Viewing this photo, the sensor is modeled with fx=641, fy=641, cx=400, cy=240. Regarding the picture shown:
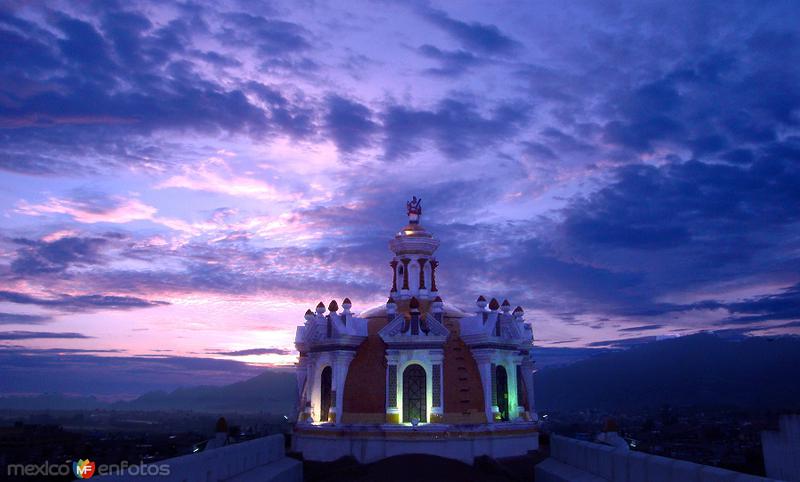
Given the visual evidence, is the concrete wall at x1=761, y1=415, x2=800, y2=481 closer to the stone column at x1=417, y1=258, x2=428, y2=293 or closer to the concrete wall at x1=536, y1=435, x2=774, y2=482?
the concrete wall at x1=536, y1=435, x2=774, y2=482

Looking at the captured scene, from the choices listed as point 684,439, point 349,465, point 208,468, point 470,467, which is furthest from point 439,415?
point 684,439

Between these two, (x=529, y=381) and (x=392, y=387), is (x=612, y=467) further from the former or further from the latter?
(x=529, y=381)

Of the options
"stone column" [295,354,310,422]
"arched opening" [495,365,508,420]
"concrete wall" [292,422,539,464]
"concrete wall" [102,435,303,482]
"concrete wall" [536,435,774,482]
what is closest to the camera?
"concrete wall" [536,435,774,482]

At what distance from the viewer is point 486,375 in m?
27.6

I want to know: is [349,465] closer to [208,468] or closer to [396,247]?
[208,468]

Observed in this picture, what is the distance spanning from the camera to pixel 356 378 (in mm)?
27922

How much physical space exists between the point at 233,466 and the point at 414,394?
896 centimetres

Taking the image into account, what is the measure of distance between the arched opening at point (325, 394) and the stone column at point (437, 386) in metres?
4.65

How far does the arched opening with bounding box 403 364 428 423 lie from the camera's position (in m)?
27.2

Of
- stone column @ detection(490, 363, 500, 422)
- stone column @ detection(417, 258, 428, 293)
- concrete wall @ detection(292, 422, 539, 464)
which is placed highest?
stone column @ detection(417, 258, 428, 293)

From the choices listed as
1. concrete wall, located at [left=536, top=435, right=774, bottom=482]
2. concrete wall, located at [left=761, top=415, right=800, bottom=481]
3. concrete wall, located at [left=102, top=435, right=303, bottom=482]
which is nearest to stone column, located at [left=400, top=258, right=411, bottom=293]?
concrete wall, located at [left=102, top=435, right=303, bottom=482]

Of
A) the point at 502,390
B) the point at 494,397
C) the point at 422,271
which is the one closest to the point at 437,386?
the point at 494,397

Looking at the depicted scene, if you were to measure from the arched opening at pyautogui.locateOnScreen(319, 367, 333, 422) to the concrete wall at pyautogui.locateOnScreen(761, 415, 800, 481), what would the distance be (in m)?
17.2

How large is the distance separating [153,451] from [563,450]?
72006 millimetres
